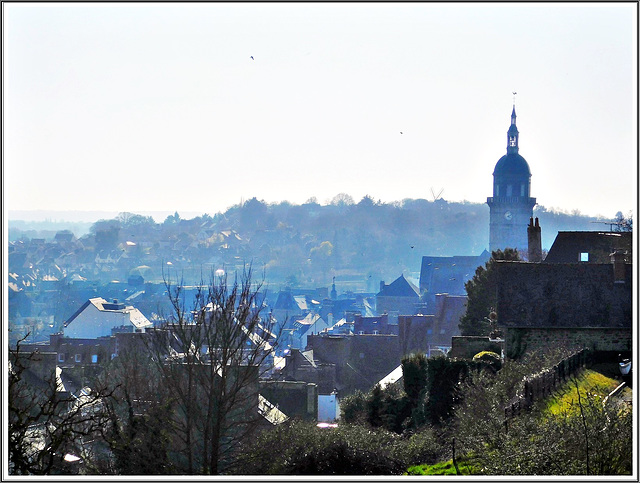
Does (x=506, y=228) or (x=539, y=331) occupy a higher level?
(x=506, y=228)

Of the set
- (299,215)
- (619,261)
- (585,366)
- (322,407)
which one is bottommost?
(322,407)

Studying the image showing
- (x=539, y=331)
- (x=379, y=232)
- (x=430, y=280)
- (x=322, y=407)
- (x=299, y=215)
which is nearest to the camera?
(x=539, y=331)

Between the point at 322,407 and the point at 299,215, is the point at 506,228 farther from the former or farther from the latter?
the point at 322,407

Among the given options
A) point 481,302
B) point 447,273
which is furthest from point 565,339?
point 447,273

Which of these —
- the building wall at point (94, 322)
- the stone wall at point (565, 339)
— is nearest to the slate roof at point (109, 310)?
the building wall at point (94, 322)

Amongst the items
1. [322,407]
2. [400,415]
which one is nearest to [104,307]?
[322,407]

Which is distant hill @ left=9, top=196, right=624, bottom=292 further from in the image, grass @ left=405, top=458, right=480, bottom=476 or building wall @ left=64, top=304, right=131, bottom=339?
grass @ left=405, top=458, right=480, bottom=476

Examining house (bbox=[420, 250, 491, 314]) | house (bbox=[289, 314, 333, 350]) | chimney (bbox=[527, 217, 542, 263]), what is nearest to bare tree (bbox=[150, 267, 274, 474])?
chimney (bbox=[527, 217, 542, 263])

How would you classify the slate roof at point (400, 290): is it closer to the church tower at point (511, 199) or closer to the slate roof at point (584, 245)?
the church tower at point (511, 199)

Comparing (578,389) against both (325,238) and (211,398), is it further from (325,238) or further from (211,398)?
(325,238)
